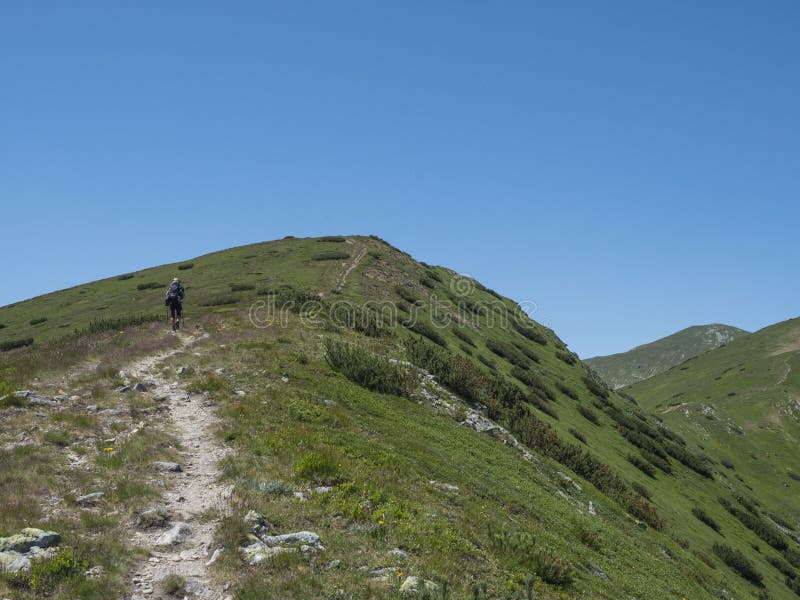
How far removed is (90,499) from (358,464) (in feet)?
18.8

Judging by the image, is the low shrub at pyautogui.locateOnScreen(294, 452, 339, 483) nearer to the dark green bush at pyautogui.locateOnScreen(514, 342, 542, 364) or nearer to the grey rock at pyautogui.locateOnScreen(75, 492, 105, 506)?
the grey rock at pyautogui.locateOnScreen(75, 492, 105, 506)

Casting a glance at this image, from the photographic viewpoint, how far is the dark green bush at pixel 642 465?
3784 centimetres

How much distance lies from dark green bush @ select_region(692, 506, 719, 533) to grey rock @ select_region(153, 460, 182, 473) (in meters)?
36.7

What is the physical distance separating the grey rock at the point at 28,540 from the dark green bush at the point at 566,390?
44249 mm

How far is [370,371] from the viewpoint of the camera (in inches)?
922

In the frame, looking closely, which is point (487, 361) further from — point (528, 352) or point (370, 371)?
point (370, 371)

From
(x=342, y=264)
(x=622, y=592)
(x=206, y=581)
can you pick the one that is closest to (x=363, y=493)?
(x=206, y=581)

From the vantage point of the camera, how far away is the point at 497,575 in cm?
924

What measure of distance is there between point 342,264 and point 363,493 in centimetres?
4466

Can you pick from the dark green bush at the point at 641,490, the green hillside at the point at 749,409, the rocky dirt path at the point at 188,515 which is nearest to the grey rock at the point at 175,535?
the rocky dirt path at the point at 188,515

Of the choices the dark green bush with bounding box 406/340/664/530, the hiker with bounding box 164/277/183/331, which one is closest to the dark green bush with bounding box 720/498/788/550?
the dark green bush with bounding box 406/340/664/530

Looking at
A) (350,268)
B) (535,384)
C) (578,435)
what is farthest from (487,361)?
(350,268)

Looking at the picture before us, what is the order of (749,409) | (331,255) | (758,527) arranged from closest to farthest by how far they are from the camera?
(758,527) < (331,255) < (749,409)

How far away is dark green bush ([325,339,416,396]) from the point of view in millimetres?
22969
